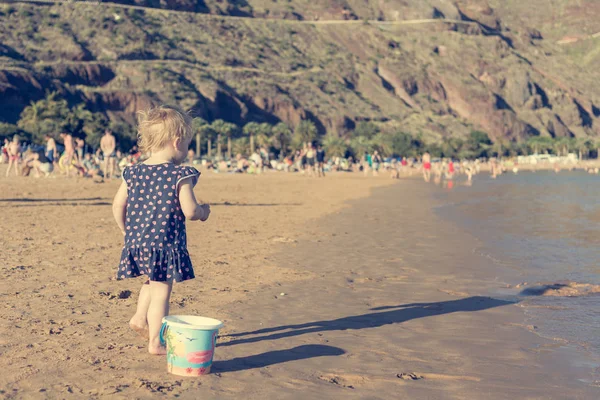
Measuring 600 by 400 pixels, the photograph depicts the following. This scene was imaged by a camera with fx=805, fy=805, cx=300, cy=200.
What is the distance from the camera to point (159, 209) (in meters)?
4.98

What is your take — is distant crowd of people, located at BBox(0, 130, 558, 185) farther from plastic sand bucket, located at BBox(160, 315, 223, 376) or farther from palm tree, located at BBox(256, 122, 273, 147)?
A: palm tree, located at BBox(256, 122, 273, 147)

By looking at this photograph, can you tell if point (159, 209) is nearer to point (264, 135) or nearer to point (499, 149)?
point (264, 135)

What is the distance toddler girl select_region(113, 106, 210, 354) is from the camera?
4.96m

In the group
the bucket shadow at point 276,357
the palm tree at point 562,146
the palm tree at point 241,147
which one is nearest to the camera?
the bucket shadow at point 276,357

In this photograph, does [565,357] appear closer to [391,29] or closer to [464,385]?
[464,385]

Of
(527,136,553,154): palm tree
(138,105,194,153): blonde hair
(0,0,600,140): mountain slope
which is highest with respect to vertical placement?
(0,0,600,140): mountain slope

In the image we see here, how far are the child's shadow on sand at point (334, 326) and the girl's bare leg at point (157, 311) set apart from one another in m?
0.43

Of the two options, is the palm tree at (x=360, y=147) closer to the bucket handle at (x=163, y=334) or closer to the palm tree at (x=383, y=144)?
the palm tree at (x=383, y=144)

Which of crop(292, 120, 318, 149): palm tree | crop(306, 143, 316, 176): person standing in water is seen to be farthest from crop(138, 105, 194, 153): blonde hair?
crop(292, 120, 318, 149): palm tree

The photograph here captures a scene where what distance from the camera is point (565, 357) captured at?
5.34 meters

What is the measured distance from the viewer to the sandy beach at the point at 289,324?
179 inches

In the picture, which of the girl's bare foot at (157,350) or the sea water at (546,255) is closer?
the girl's bare foot at (157,350)

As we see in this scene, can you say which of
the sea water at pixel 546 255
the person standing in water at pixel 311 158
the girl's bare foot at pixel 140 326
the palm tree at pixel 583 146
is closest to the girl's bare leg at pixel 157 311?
the girl's bare foot at pixel 140 326

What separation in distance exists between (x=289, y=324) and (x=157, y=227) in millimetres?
1625
